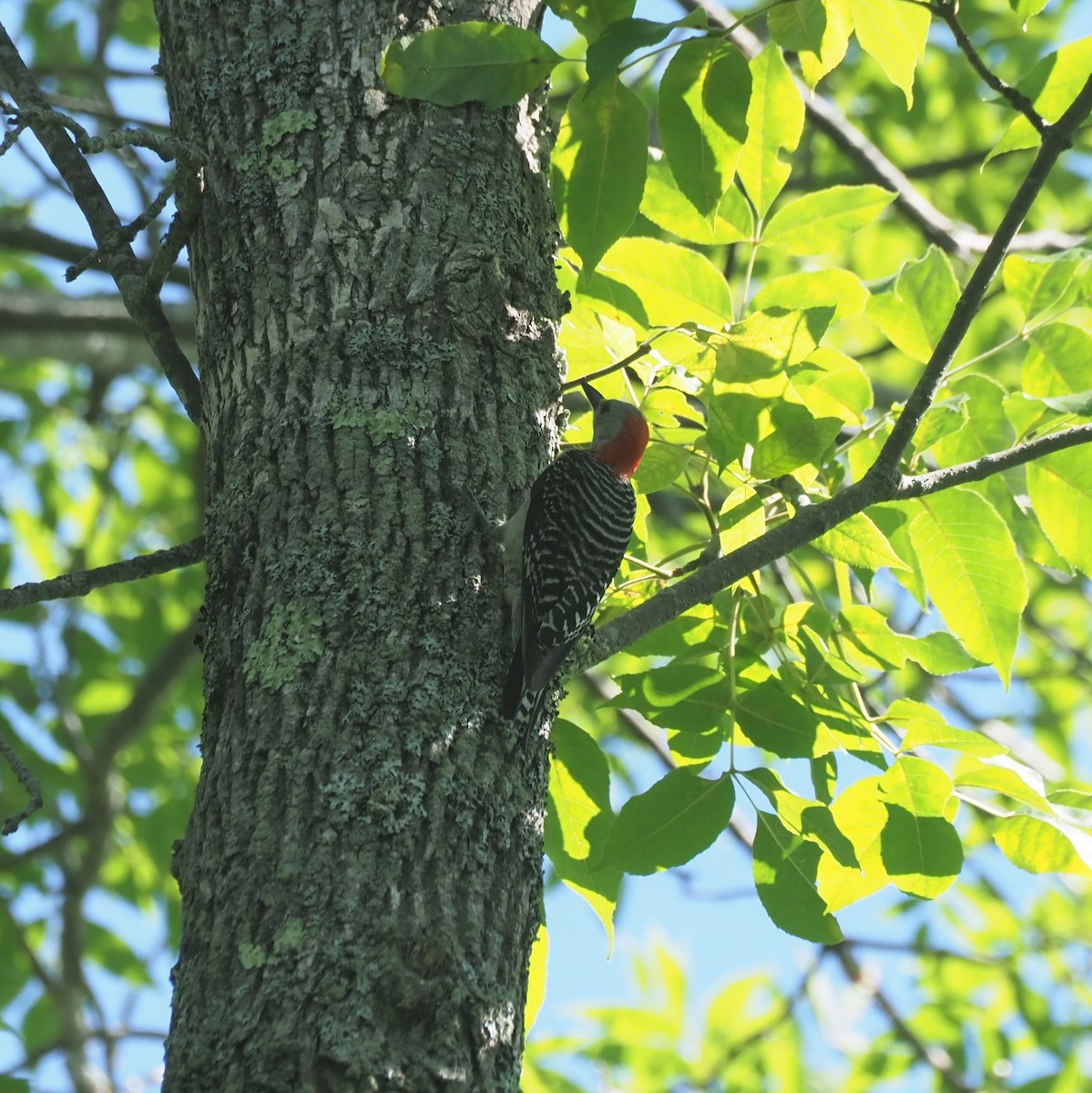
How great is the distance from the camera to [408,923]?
1.96 meters

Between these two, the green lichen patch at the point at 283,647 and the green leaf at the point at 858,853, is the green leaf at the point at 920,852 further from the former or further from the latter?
the green lichen patch at the point at 283,647

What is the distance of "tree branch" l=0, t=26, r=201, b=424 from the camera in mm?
2883

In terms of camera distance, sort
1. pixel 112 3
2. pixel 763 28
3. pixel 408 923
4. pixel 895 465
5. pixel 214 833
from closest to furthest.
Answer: pixel 408 923 → pixel 214 833 → pixel 895 465 → pixel 112 3 → pixel 763 28

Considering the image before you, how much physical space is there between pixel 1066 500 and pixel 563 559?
4.38 feet

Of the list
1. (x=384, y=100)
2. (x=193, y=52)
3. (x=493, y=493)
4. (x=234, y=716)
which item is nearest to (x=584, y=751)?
(x=493, y=493)

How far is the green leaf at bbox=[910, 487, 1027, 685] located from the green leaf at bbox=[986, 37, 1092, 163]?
31.0 inches

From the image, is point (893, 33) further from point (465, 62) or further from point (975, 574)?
point (975, 574)

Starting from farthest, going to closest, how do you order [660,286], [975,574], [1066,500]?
[660,286] < [1066,500] < [975,574]

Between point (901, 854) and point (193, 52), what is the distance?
8.04ft

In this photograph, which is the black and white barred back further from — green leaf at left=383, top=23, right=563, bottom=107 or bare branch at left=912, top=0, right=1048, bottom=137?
bare branch at left=912, top=0, right=1048, bottom=137

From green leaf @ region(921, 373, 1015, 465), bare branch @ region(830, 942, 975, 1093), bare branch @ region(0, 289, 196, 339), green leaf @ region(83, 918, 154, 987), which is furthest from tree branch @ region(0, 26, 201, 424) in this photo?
bare branch @ region(830, 942, 975, 1093)

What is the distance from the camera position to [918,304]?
125 inches

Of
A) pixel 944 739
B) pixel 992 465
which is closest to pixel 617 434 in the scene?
pixel 992 465

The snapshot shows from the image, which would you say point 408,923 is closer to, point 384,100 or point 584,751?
point 584,751
